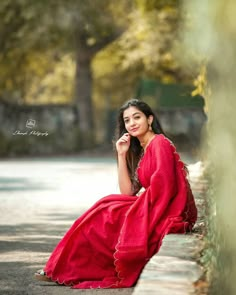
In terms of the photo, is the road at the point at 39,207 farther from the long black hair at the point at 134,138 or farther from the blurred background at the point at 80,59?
the blurred background at the point at 80,59

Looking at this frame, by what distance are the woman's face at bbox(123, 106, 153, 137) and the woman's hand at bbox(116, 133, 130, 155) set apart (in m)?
0.08

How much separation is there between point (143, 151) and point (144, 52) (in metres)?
27.9

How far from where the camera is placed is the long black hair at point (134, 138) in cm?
729

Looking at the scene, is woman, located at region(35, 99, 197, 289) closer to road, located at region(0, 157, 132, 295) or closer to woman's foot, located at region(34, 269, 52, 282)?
woman's foot, located at region(34, 269, 52, 282)

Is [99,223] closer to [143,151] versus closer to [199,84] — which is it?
[143,151]

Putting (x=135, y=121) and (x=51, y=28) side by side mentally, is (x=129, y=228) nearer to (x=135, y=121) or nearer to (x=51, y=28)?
(x=135, y=121)

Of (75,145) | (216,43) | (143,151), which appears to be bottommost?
(75,145)

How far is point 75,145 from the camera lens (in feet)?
103

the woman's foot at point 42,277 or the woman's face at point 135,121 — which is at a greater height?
the woman's face at point 135,121

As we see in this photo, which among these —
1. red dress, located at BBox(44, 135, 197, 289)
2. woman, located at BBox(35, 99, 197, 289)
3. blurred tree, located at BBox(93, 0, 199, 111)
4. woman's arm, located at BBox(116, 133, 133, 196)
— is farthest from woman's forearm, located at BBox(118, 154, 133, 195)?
blurred tree, located at BBox(93, 0, 199, 111)

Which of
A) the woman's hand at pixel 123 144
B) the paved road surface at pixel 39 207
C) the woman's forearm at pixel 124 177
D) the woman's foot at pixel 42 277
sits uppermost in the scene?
the woman's hand at pixel 123 144

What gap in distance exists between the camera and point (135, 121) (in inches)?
285

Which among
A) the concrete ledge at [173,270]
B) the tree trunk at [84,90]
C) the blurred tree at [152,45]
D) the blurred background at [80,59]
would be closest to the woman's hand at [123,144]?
the concrete ledge at [173,270]

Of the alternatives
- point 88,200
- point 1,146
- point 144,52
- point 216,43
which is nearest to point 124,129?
point 216,43
